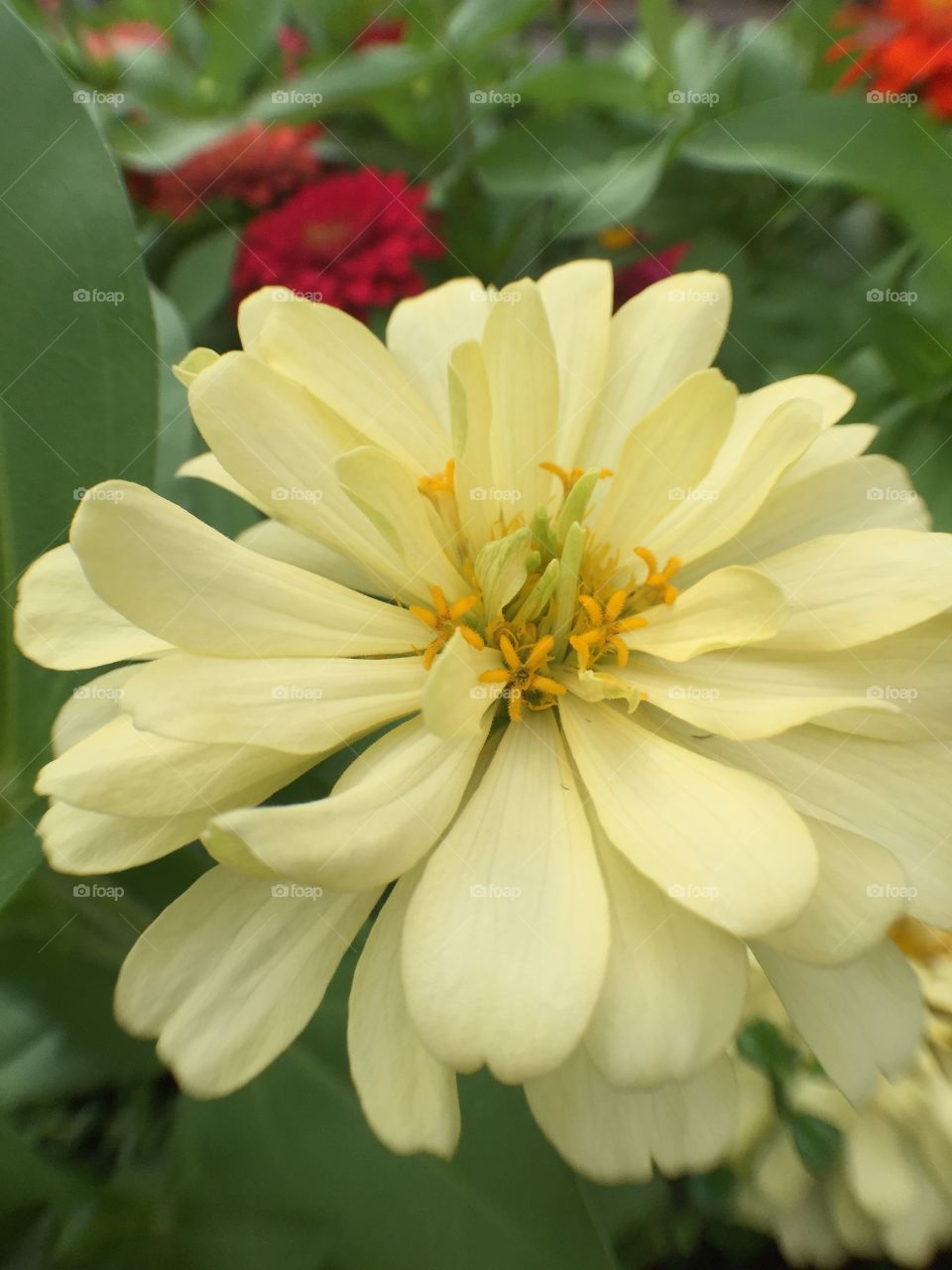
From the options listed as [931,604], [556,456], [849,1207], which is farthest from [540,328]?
[849,1207]

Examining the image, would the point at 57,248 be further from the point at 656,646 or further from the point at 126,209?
the point at 656,646

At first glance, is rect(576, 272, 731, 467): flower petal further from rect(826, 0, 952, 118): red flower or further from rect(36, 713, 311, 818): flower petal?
rect(826, 0, 952, 118): red flower

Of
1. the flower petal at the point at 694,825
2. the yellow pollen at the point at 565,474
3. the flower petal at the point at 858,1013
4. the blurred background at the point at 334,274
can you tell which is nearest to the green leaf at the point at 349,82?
the blurred background at the point at 334,274

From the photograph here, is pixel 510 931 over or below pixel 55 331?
below

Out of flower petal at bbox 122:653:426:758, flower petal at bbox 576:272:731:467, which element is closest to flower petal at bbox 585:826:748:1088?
flower petal at bbox 122:653:426:758

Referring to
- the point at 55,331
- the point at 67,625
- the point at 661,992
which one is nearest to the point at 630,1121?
the point at 661,992

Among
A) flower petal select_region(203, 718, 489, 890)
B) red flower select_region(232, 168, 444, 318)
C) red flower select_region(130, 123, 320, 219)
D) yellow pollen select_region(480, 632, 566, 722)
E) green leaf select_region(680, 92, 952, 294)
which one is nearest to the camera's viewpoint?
flower petal select_region(203, 718, 489, 890)

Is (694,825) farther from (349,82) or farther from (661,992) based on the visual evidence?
(349,82)
